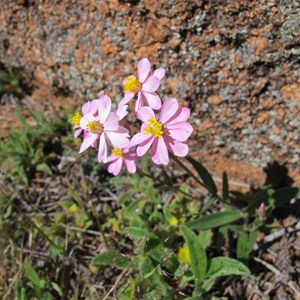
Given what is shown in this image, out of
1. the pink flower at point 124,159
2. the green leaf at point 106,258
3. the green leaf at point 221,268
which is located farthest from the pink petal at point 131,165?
the green leaf at point 221,268

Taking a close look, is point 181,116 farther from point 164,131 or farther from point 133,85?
point 133,85

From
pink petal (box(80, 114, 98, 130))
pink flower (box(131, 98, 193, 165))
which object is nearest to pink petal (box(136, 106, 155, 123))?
pink flower (box(131, 98, 193, 165))

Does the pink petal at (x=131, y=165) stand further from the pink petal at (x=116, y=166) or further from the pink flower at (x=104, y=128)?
the pink flower at (x=104, y=128)

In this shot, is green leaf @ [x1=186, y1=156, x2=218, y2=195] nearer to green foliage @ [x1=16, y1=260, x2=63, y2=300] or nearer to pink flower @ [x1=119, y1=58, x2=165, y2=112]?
pink flower @ [x1=119, y1=58, x2=165, y2=112]

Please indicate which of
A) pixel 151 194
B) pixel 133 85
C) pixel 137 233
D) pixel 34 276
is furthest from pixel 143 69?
pixel 34 276

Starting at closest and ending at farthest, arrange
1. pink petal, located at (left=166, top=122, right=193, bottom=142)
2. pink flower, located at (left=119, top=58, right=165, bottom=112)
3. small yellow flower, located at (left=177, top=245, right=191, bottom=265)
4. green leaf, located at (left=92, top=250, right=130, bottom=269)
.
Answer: pink petal, located at (left=166, top=122, right=193, bottom=142) < pink flower, located at (left=119, top=58, right=165, bottom=112) < green leaf, located at (left=92, top=250, right=130, bottom=269) < small yellow flower, located at (left=177, top=245, right=191, bottom=265)

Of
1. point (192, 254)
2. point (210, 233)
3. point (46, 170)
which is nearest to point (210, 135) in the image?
point (210, 233)
